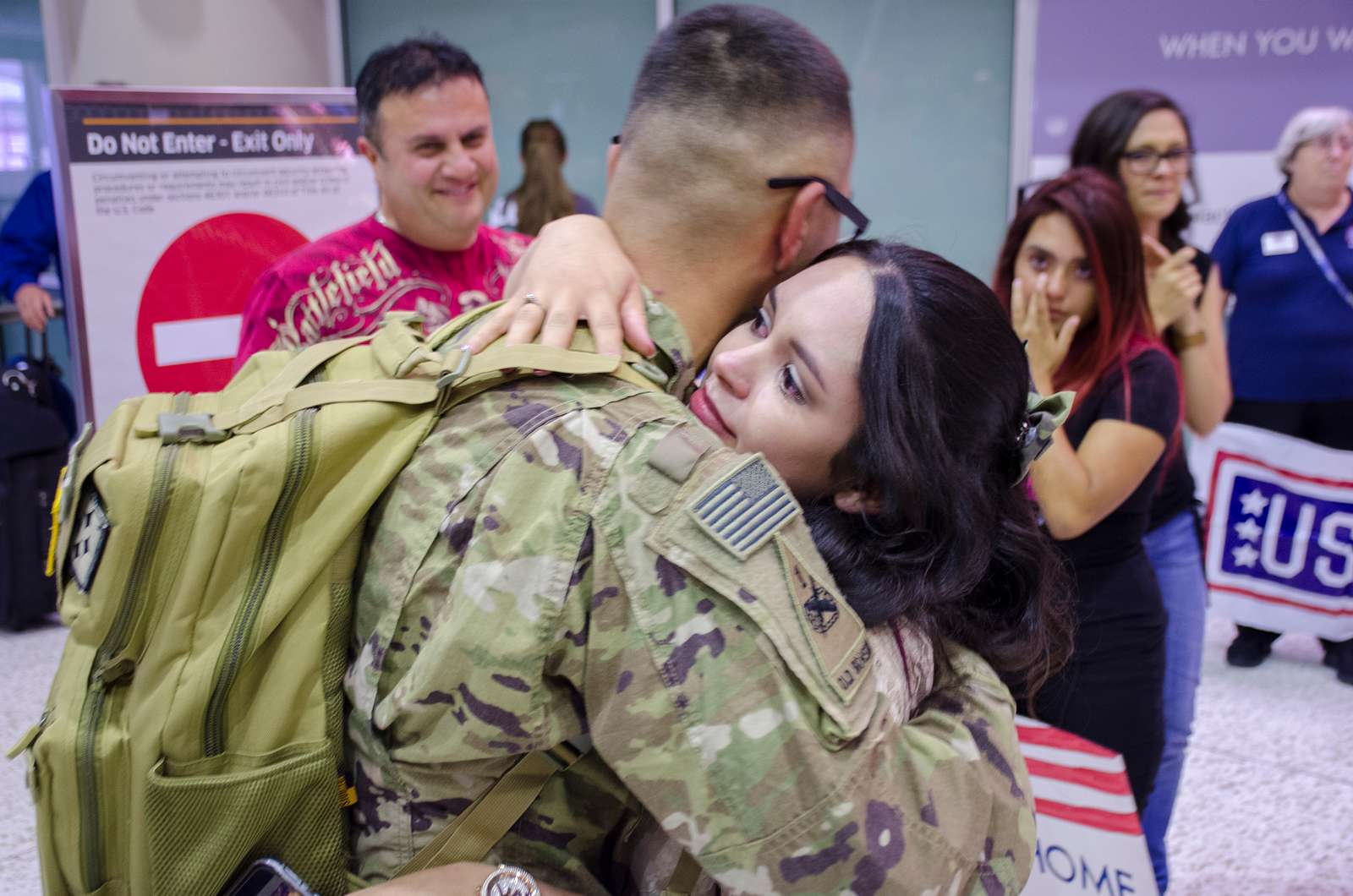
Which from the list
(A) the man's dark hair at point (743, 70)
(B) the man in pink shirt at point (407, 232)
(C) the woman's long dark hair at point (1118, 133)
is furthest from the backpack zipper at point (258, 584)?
(C) the woman's long dark hair at point (1118, 133)

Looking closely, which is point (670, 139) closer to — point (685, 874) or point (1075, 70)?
point (685, 874)

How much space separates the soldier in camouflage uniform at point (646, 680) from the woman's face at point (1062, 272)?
1.13 m

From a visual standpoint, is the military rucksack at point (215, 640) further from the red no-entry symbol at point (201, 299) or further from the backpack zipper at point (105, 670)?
the red no-entry symbol at point (201, 299)

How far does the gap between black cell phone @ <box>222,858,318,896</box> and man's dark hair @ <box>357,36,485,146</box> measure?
1968mm

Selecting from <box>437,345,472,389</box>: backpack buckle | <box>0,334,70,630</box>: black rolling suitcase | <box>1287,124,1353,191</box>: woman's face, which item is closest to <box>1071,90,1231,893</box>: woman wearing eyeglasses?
<box>1287,124,1353,191</box>: woman's face


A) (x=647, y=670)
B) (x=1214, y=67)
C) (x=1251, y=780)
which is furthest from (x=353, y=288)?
(x=1214, y=67)

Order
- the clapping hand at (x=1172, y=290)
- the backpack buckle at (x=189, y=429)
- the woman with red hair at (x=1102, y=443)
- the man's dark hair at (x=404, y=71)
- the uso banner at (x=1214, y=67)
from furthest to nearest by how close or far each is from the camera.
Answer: the uso banner at (x=1214, y=67), the man's dark hair at (x=404, y=71), the clapping hand at (x=1172, y=290), the woman with red hair at (x=1102, y=443), the backpack buckle at (x=189, y=429)

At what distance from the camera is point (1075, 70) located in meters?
4.49

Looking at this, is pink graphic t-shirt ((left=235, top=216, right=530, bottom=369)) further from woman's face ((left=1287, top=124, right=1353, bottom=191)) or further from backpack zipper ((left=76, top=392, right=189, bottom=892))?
woman's face ((left=1287, top=124, right=1353, bottom=191))

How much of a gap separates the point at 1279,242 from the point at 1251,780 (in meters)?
1.83

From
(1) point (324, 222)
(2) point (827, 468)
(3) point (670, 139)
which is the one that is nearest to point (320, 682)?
(2) point (827, 468)

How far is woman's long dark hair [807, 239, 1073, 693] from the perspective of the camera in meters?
1.02

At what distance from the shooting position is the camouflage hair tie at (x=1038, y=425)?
112 cm

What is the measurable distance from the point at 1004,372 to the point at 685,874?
21.8 inches
